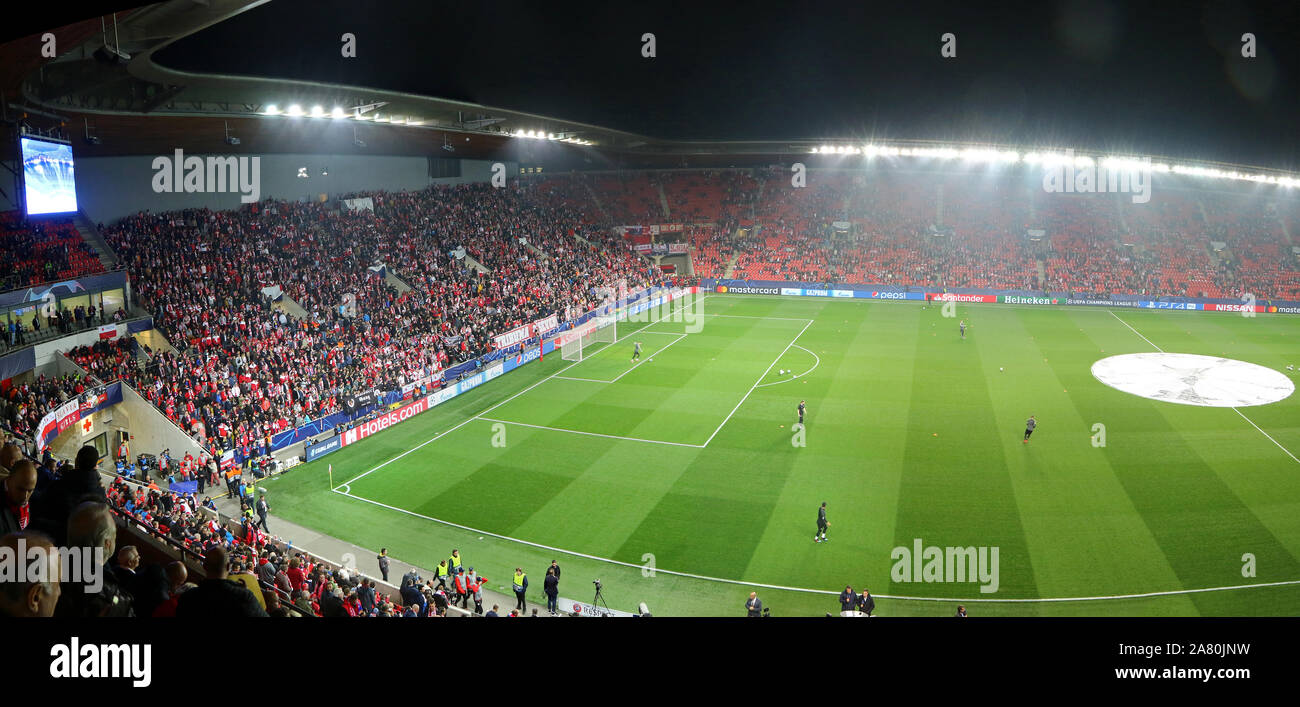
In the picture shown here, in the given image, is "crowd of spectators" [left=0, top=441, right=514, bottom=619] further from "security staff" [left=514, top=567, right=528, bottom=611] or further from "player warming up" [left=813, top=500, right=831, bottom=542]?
"player warming up" [left=813, top=500, right=831, bottom=542]

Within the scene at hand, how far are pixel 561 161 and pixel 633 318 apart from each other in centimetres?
2360

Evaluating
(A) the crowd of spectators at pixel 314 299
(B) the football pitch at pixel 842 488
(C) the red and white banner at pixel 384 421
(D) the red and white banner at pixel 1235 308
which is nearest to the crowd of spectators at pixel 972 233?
(D) the red and white banner at pixel 1235 308

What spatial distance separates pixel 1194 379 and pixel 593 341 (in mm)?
29802

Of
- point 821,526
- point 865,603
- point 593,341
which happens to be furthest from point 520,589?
point 593,341

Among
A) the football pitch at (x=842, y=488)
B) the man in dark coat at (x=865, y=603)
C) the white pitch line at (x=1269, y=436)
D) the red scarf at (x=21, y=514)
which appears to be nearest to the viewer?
the red scarf at (x=21, y=514)

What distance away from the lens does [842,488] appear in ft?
78.3

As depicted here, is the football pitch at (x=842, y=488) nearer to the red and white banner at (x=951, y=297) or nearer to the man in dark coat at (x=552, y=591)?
the man in dark coat at (x=552, y=591)

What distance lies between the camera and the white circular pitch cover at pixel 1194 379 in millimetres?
32125

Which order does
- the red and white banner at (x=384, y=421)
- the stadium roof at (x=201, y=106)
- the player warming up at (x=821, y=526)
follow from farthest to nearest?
the red and white banner at (x=384, y=421) < the player warming up at (x=821, y=526) < the stadium roof at (x=201, y=106)

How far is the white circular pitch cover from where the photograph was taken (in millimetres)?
32125

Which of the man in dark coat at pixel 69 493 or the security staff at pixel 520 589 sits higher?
the man in dark coat at pixel 69 493

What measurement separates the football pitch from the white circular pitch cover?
0.89m

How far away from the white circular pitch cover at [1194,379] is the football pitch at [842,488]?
35.0 inches
